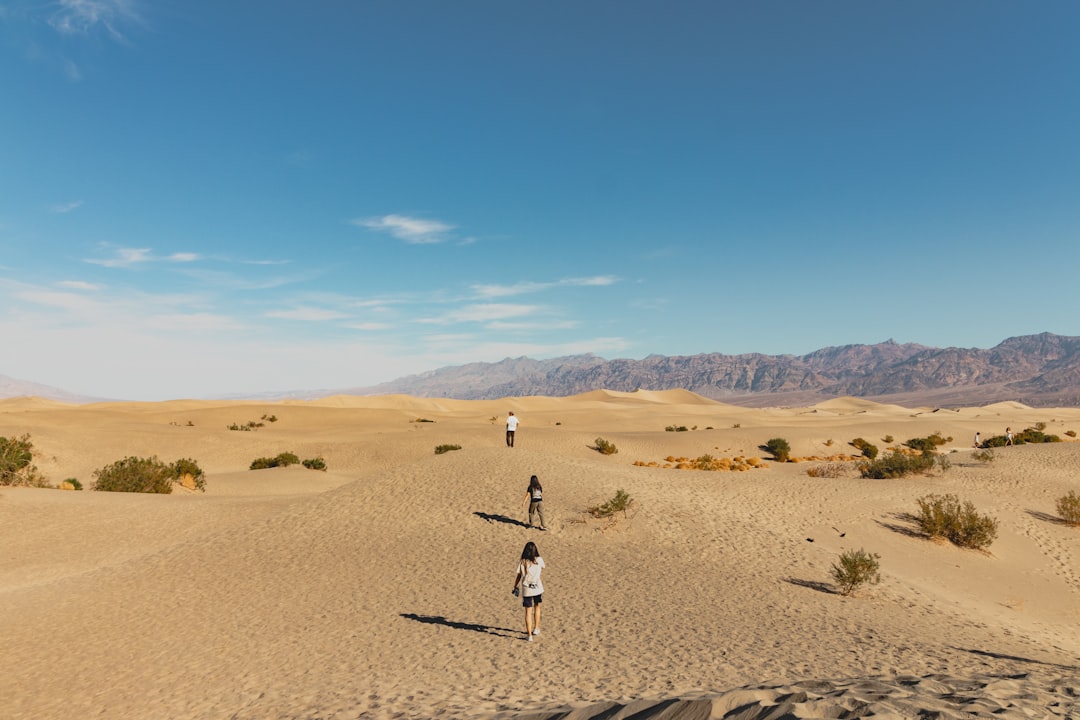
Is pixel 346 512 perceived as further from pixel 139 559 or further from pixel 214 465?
pixel 214 465

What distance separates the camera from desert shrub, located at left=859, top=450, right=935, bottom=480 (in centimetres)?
2547

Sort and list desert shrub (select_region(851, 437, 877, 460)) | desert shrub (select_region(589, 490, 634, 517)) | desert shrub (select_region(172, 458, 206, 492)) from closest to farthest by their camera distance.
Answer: desert shrub (select_region(589, 490, 634, 517)), desert shrub (select_region(172, 458, 206, 492)), desert shrub (select_region(851, 437, 877, 460))

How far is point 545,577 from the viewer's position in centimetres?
1325

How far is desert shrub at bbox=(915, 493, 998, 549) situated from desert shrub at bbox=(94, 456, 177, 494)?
28964mm

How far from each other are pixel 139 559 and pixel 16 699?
7870 millimetres

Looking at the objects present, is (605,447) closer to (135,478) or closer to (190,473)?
→ (190,473)

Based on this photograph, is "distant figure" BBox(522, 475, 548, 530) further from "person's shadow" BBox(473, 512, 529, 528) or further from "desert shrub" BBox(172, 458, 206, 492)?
"desert shrub" BBox(172, 458, 206, 492)

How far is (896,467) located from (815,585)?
15802 mm

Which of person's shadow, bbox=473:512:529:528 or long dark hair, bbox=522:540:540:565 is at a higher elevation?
long dark hair, bbox=522:540:540:565

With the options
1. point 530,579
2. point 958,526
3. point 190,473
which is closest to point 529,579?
point 530,579

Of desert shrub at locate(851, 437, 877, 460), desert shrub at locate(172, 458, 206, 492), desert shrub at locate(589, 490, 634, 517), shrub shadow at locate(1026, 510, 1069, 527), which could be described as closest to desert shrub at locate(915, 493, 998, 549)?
shrub shadow at locate(1026, 510, 1069, 527)

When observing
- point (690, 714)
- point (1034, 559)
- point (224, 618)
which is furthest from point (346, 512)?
point (1034, 559)

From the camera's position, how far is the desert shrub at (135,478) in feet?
76.0

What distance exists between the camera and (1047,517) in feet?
67.9
